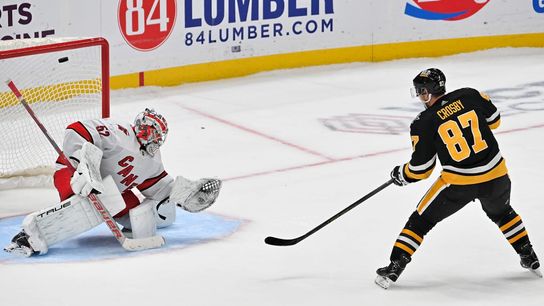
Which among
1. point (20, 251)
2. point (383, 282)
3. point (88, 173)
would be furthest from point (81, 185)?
point (383, 282)

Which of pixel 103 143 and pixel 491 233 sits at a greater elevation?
pixel 103 143

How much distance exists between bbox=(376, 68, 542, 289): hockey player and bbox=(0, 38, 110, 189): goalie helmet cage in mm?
1990

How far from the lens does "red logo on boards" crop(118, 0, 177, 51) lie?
781 centimetres

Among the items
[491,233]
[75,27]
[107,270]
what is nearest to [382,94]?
[75,27]

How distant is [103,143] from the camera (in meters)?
4.90

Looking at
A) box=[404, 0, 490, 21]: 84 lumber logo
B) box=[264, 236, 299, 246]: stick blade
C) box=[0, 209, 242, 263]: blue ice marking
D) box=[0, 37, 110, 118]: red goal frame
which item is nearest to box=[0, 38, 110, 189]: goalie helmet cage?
box=[0, 37, 110, 118]: red goal frame

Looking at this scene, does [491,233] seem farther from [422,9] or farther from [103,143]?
[422,9]

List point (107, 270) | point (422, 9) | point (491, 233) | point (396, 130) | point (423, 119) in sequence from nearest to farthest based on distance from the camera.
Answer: point (423, 119)
point (107, 270)
point (491, 233)
point (396, 130)
point (422, 9)

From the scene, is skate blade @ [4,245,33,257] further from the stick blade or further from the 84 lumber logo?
the 84 lumber logo

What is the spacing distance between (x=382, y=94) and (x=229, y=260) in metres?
3.54

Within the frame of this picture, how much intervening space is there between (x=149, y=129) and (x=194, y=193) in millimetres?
341

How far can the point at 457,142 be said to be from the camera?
429 cm

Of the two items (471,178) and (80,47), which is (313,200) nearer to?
(80,47)

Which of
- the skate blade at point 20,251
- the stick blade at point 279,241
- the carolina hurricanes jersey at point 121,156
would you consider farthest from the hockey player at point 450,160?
the skate blade at point 20,251
